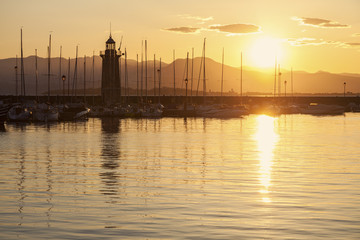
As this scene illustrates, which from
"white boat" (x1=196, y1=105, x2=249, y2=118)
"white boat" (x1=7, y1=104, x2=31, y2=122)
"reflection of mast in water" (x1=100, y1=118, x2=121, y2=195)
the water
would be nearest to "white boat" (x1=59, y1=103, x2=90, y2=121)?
"white boat" (x1=7, y1=104, x2=31, y2=122)

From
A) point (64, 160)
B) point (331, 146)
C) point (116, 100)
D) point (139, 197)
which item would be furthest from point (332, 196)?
point (116, 100)

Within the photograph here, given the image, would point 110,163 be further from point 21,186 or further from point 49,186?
point 21,186

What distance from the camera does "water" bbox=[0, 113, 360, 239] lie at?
13.9 meters

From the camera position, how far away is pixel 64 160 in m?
31.2

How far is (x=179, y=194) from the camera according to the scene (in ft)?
63.1

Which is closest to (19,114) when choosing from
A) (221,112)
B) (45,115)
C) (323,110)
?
(45,115)

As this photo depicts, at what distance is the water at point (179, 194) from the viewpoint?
45.4 feet

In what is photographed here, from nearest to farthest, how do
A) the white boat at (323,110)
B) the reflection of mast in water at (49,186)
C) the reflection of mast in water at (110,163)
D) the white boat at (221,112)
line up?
the reflection of mast in water at (49,186) < the reflection of mast in water at (110,163) < the white boat at (221,112) < the white boat at (323,110)

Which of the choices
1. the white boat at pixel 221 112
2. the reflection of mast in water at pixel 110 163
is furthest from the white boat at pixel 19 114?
the white boat at pixel 221 112

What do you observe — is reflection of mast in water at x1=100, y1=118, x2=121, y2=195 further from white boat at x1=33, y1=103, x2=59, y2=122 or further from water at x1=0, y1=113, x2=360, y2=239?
white boat at x1=33, y1=103, x2=59, y2=122

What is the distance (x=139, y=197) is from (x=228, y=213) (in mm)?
3943

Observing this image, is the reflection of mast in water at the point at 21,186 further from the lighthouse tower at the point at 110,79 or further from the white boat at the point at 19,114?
the lighthouse tower at the point at 110,79

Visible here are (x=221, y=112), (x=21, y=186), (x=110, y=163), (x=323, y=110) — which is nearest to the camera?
(x=21, y=186)

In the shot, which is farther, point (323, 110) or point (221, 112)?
point (323, 110)
